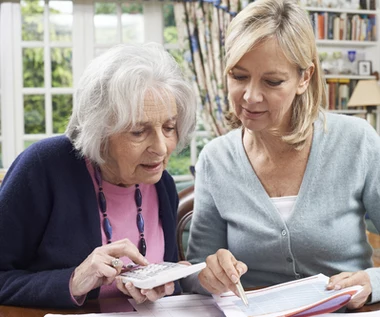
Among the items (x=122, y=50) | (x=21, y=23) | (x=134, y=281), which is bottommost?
(x=134, y=281)

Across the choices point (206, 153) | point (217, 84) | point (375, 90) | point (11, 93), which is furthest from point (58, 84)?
point (206, 153)

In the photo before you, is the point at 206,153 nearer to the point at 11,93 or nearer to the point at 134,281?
the point at 134,281

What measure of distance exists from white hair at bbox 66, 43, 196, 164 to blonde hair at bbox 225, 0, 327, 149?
21 cm

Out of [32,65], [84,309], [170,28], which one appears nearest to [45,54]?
[32,65]

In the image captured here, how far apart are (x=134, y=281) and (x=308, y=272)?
1.97 ft

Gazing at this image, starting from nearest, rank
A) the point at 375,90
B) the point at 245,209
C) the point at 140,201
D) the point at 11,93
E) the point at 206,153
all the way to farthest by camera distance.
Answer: the point at 140,201 → the point at 245,209 → the point at 206,153 → the point at 11,93 → the point at 375,90

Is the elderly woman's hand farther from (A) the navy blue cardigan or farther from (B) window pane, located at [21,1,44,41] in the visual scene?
(B) window pane, located at [21,1,44,41]

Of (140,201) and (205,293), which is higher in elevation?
(140,201)

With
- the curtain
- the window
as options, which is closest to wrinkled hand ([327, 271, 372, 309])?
the curtain

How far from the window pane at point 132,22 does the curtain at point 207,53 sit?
392mm

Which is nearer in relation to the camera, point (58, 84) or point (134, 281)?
point (134, 281)

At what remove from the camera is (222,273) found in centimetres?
115

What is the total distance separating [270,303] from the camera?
3.63 feet

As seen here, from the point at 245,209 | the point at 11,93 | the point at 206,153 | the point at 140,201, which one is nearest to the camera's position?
the point at 140,201
